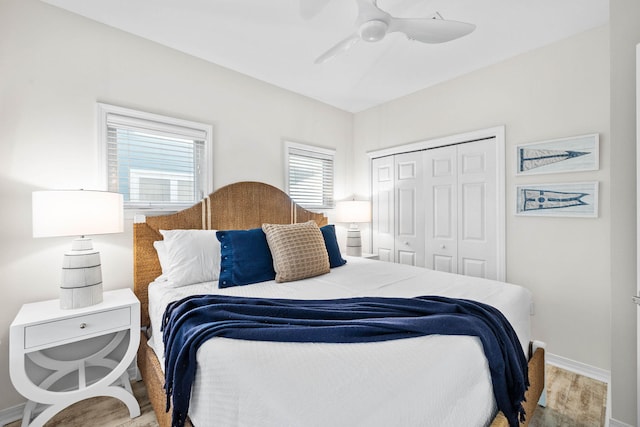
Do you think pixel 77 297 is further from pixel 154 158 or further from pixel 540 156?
pixel 540 156

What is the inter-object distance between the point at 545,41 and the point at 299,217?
2.75 m

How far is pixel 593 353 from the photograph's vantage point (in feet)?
7.61

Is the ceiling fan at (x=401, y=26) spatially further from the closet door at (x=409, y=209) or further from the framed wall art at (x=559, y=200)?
the closet door at (x=409, y=209)

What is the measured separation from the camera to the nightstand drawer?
5.21 ft

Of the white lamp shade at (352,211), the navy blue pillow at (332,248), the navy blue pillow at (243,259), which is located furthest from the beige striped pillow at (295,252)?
the white lamp shade at (352,211)

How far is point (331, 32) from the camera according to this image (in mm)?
2326

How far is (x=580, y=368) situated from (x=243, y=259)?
283 centimetres

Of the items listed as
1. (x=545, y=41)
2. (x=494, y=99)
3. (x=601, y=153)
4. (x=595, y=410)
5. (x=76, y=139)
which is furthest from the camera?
(x=494, y=99)

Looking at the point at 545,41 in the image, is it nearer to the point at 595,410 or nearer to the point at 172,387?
the point at 595,410

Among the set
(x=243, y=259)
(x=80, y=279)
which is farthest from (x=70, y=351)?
(x=243, y=259)

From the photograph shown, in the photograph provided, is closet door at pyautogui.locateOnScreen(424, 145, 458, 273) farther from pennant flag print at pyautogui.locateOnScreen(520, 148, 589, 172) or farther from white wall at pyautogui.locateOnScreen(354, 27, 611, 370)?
pennant flag print at pyautogui.locateOnScreen(520, 148, 589, 172)

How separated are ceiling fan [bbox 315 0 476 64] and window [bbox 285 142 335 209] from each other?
1773mm

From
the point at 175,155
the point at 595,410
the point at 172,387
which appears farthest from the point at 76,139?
the point at 595,410

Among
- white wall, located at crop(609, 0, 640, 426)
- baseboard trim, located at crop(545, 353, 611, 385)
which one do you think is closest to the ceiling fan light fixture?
white wall, located at crop(609, 0, 640, 426)
